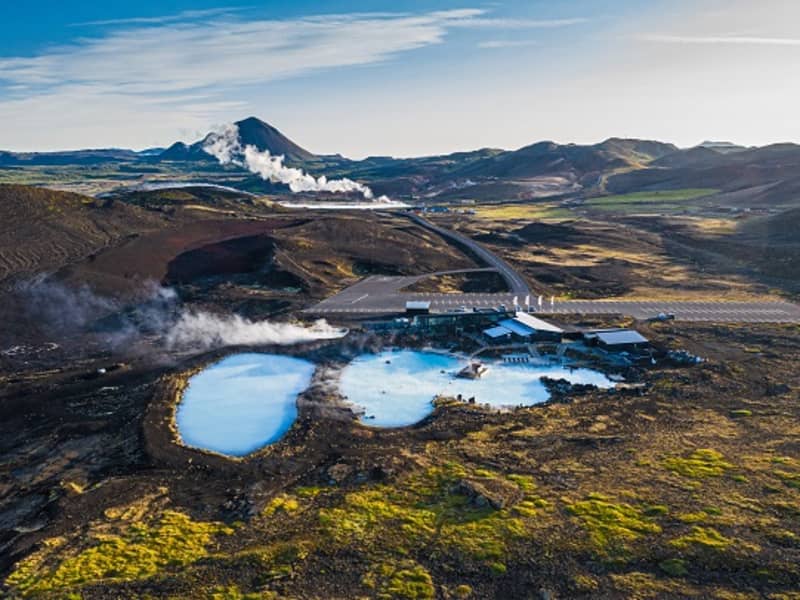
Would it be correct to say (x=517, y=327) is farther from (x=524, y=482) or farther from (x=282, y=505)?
(x=282, y=505)

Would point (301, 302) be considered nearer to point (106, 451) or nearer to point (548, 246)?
point (106, 451)

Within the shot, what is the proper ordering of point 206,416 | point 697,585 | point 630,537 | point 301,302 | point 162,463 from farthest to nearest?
point 301,302 → point 206,416 → point 162,463 → point 630,537 → point 697,585

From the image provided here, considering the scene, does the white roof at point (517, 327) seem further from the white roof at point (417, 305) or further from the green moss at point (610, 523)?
the green moss at point (610, 523)

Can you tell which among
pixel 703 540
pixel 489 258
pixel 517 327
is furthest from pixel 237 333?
pixel 489 258

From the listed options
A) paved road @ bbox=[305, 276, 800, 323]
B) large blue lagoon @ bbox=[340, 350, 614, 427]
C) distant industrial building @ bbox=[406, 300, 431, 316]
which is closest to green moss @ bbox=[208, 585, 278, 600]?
large blue lagoon @ bbox=[340, 350, 614, 427]

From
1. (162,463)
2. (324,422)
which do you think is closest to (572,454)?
(324,422)
